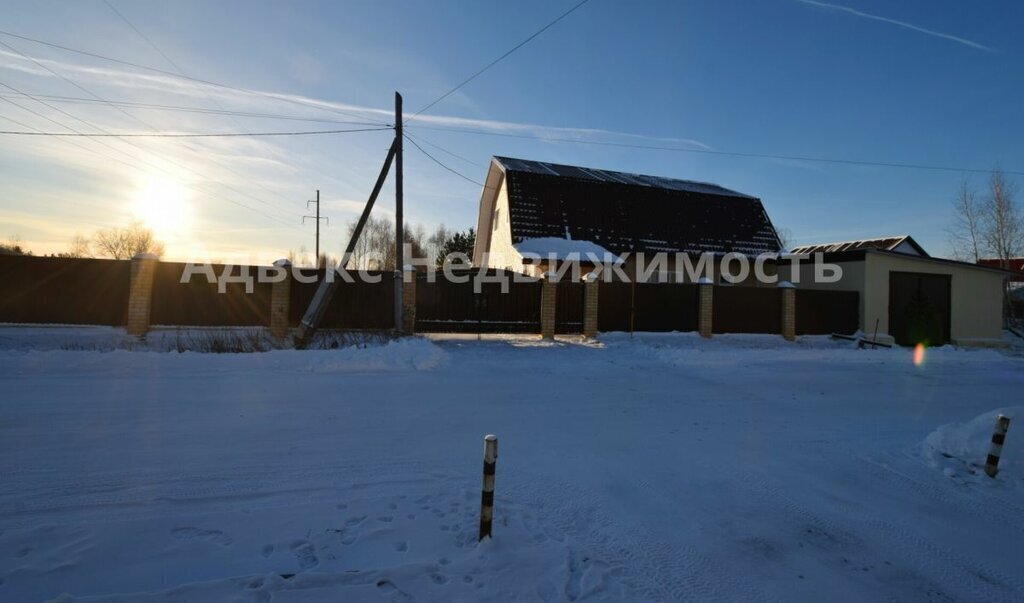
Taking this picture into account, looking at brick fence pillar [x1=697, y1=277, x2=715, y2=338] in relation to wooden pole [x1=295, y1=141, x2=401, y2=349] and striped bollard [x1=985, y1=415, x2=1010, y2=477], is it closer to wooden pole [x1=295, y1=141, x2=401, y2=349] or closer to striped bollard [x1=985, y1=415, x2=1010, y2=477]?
wooden pole [x1=295, y1=141, x2=401, y2=349]

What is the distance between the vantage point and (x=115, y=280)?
1238 cm

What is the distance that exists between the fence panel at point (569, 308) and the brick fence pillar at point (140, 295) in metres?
10.6

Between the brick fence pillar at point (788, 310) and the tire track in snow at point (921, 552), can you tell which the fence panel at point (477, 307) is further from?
the tire track in snow at point (921, 552)

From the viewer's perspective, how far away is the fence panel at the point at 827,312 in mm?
18156

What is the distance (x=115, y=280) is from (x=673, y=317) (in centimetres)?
1551

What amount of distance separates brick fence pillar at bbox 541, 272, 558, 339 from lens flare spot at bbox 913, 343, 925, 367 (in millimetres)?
10386

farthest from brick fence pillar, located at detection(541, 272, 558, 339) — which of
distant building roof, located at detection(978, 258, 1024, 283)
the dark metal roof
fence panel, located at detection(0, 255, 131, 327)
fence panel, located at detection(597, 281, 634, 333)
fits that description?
distant building roof, located at detection(978, 258, 1024, 283)

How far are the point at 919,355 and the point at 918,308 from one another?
13.5 feet

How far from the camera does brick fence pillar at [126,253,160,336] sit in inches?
480

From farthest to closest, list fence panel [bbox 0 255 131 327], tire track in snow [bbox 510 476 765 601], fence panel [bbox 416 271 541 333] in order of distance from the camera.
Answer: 1. fence panel [bbox 416 271 541 333]
2. fence panel [bbox 0 255 131 327]
3. tire track in snow [bbox 510 476 765 601]

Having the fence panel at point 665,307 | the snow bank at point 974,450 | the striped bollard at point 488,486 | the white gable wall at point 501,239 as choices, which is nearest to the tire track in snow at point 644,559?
the striped bollard at point 488,486

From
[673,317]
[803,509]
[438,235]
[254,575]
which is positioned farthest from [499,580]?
[438,235]

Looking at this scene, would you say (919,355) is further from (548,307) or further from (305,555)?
(305,555)

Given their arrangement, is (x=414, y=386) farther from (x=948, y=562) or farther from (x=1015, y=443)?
(x=1015, y=443)
